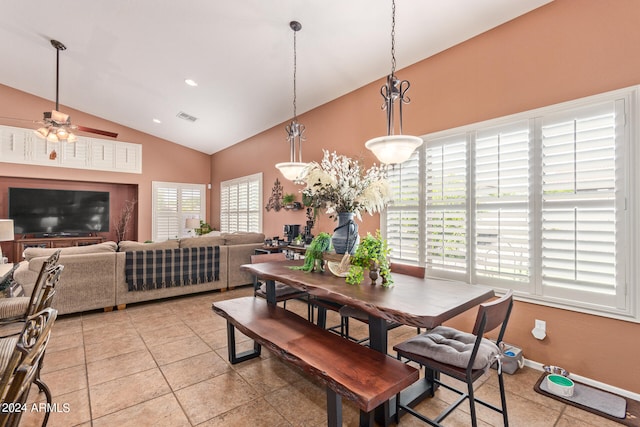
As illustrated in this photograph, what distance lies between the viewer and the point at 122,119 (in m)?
7.08

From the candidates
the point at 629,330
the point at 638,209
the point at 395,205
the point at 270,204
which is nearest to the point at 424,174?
the point at 395,205

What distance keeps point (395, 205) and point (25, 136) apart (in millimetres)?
7734

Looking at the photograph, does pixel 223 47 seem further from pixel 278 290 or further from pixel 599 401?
pixel 599 401

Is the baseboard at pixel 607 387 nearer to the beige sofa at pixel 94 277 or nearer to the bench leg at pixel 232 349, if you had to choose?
the bench leg at pixel 232 349

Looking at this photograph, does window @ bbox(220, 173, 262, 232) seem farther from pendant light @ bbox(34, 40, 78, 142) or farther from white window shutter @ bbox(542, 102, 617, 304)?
white window shutter @ bbox(542, 102, 617, 304)

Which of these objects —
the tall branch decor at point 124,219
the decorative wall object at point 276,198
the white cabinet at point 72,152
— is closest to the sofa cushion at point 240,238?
the decorative wall object at point 276,198

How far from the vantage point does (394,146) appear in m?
1.95

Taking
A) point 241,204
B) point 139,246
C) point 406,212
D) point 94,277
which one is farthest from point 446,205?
point 241,204

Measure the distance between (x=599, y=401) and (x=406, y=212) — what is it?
2261 millimetres

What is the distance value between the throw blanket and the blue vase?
3098 mm

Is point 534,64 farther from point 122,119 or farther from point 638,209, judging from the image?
point 122,119

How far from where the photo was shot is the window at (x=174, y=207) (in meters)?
7.95

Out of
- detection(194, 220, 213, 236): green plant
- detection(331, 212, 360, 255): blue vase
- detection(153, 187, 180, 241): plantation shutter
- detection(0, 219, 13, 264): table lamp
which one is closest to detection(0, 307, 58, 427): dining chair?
detection(331, 212, 360, 255): blue vase

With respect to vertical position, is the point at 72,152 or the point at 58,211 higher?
the point at 72,152
